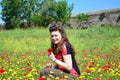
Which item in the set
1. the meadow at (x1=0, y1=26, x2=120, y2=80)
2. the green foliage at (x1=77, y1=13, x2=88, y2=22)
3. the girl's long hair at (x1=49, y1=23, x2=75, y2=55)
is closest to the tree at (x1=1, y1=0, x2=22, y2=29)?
the green foliage at (x1=77, y1=13, x2=88, y2=22)

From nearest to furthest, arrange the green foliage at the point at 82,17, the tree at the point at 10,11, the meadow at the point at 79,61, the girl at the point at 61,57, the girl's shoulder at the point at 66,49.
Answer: the girl at the point at 61,57
the girl's shoulder at the point at 66,49
the meadow at the point at 79,61
the green foliage at the point at 82,17
the tree at the point at 10,11

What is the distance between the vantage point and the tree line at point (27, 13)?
57.5 meters

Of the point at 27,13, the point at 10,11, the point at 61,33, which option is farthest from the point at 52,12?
the point at 61,33

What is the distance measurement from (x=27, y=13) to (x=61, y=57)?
5562 cm

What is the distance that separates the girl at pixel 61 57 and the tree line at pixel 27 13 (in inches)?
1998

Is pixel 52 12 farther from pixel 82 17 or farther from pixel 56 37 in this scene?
pixel 56 37

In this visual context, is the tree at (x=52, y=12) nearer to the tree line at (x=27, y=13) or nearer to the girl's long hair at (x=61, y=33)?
the tree line at (x=27, y=13)

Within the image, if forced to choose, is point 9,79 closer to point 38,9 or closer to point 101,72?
point 101,72

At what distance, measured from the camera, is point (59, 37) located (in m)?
5.61

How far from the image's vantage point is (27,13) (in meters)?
60.7

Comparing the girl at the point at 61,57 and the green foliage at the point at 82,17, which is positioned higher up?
the green foliage at the point at 82,17

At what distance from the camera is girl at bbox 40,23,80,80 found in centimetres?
540

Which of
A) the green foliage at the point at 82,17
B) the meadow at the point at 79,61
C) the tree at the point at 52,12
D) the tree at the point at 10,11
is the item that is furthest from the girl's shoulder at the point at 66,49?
the tree at the point at 10,11

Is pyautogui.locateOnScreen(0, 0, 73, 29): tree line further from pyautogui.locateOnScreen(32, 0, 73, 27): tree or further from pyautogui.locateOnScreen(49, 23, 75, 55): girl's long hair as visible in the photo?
pyautogui.locateOnScreen(49, 23, 75, 55): girl's long hair
